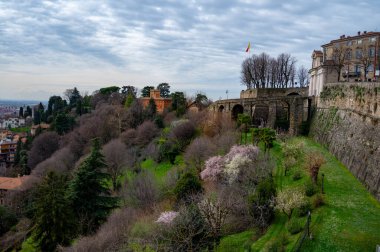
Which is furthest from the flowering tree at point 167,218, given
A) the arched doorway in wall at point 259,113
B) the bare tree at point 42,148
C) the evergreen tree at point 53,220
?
the bare tree at point 42,148

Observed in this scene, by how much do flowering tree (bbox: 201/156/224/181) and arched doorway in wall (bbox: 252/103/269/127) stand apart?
51.8 feet

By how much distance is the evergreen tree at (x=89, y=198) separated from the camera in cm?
2127

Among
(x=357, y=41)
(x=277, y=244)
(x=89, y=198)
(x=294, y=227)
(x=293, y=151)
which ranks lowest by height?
(x=89, y=198)

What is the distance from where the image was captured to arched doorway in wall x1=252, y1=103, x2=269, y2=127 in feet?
130

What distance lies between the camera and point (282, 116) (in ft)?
124

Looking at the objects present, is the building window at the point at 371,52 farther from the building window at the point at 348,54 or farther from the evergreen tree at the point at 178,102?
the evergreen tree at the point at 178,102

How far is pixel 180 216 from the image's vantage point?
15.3 metres

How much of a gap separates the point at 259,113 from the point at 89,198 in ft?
79.1

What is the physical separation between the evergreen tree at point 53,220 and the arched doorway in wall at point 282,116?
74.9ft

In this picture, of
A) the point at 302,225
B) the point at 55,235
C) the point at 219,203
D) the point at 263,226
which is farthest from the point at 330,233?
the point at 55,235

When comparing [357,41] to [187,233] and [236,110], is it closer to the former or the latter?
[236,110]

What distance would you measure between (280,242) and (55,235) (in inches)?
562

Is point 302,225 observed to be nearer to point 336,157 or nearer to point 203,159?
point 336,157

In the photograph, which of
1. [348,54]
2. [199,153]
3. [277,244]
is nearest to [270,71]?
[348,54]
